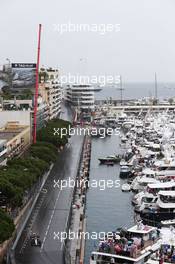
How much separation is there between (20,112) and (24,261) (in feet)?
33.3

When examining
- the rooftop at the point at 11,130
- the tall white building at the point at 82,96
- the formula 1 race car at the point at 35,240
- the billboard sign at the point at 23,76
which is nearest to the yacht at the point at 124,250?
the formula 1 race car at the point at 35,240

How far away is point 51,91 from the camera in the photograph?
25.0 m

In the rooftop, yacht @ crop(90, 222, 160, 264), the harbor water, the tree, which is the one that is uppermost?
the rooftop

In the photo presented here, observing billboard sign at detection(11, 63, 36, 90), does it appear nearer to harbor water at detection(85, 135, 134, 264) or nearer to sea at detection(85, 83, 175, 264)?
harbor water at detection(85, 135, 134, 264)

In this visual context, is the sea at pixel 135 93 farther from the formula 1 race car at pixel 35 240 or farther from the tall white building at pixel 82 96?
the formula 1 race car at pixel 35 240

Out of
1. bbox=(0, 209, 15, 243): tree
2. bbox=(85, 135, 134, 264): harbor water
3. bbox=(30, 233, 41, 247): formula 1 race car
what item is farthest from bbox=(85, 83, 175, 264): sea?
bbox=(0, 209, 15, 243): tree

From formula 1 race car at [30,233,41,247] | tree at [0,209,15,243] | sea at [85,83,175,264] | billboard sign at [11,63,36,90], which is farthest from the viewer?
billboard sign at [11,63,36,90]

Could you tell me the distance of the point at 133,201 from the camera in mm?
12688

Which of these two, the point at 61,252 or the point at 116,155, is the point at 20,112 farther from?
the point at 61,252

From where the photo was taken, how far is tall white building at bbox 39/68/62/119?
2378 centimetres

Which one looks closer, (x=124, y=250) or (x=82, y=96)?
(x=124, y=250)

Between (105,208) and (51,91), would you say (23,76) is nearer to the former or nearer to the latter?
(51,91)

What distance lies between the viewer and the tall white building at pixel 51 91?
23.8 m

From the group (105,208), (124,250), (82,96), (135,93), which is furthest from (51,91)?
(135,93)
